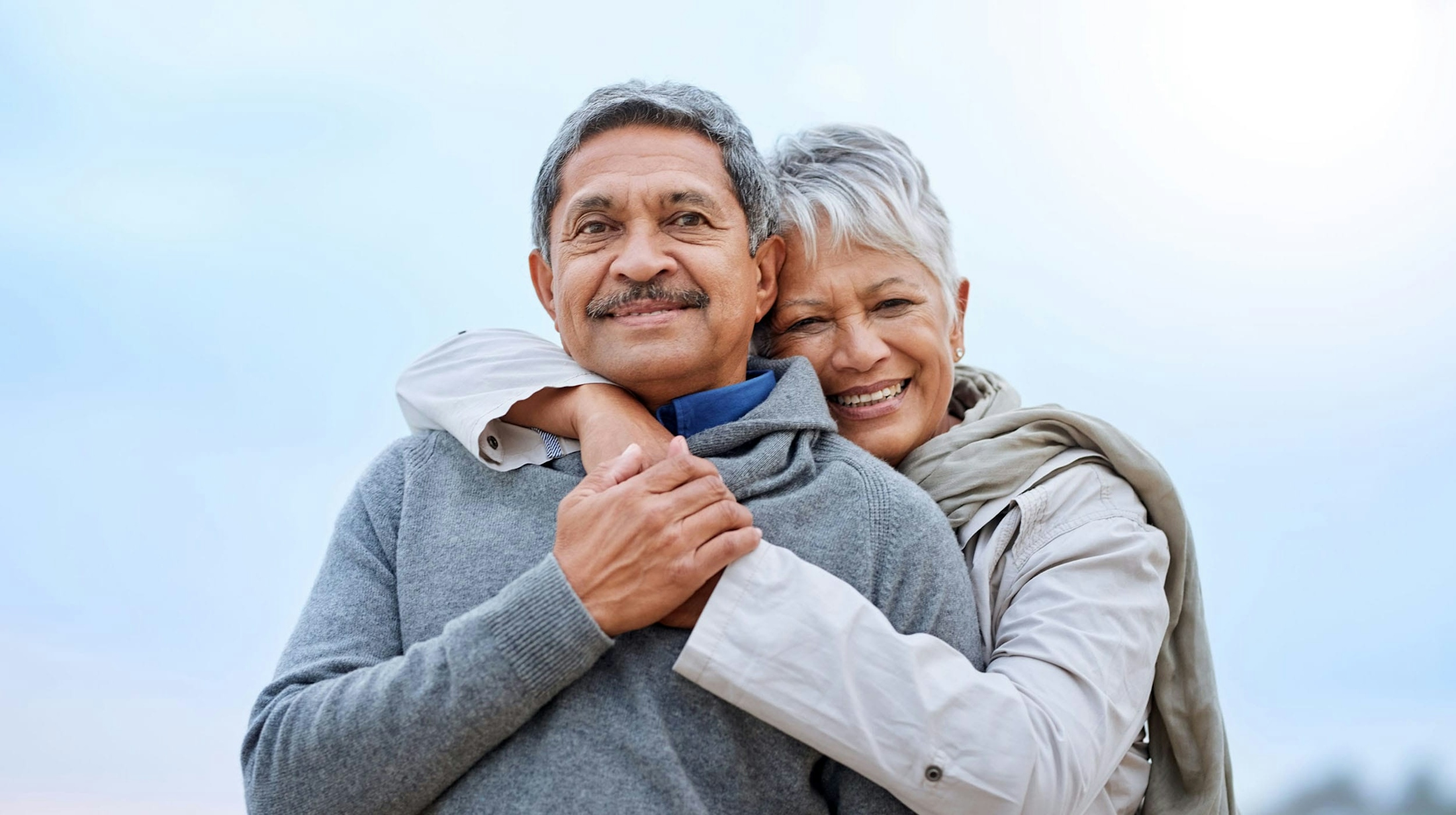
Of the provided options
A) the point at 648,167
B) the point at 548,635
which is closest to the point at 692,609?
the point at 548,635

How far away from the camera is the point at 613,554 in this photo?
1.71 meters

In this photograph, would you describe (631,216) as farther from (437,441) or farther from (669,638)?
(669,638)

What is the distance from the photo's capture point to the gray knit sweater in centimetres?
171

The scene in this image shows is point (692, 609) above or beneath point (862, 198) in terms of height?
beneath

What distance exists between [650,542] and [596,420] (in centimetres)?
39

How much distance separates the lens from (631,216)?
7.11 feet

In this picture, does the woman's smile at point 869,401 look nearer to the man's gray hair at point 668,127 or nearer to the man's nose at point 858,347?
the man's nose at point 858,347

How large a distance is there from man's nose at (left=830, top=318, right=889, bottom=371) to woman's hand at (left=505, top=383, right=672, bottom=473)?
1.70 feet

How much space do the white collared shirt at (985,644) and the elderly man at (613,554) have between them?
86 millimetres

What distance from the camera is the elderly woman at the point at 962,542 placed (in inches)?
67.1

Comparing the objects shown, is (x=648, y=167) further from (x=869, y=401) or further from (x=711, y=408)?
(x=869, y=401)

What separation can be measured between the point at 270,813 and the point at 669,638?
2.19 feet

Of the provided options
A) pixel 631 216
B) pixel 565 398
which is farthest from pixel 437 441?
pixel 631 216

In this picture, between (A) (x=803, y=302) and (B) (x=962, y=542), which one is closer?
(B) (x=962, y=542)
